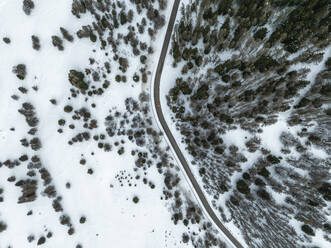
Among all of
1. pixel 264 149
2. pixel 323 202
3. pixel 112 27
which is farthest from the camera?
pixel 112 27

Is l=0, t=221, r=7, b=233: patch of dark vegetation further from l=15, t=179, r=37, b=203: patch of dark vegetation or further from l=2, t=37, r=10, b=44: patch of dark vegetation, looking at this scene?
l=2, t=37, r=10, b=44: patch of dark vegetation

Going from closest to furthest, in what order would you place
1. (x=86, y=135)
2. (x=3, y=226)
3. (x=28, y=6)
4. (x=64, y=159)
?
(x=28, y=6) → (x=3, y=226) → (x=86, y=135) → (x=64, y=159)

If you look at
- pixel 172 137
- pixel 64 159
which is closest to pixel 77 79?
pixel 64 159

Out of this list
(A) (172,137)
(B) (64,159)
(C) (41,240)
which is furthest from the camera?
(A) (172,137)

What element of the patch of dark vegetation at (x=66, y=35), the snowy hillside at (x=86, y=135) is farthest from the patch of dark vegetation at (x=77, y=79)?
the patch of dark vegetation at (x=66, y=35)

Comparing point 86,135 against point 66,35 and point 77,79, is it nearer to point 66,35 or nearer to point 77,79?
point 77,79

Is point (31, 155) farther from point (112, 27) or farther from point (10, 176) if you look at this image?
point (112, 27)

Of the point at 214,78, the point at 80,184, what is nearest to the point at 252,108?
the point at 214,78

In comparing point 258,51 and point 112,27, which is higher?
point 112,27

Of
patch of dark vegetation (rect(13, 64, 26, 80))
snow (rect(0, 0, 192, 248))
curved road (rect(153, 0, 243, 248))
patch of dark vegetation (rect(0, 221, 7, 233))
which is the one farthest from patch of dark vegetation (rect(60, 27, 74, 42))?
patch of dark vegetation (rect(0, 221, 7, 233))
